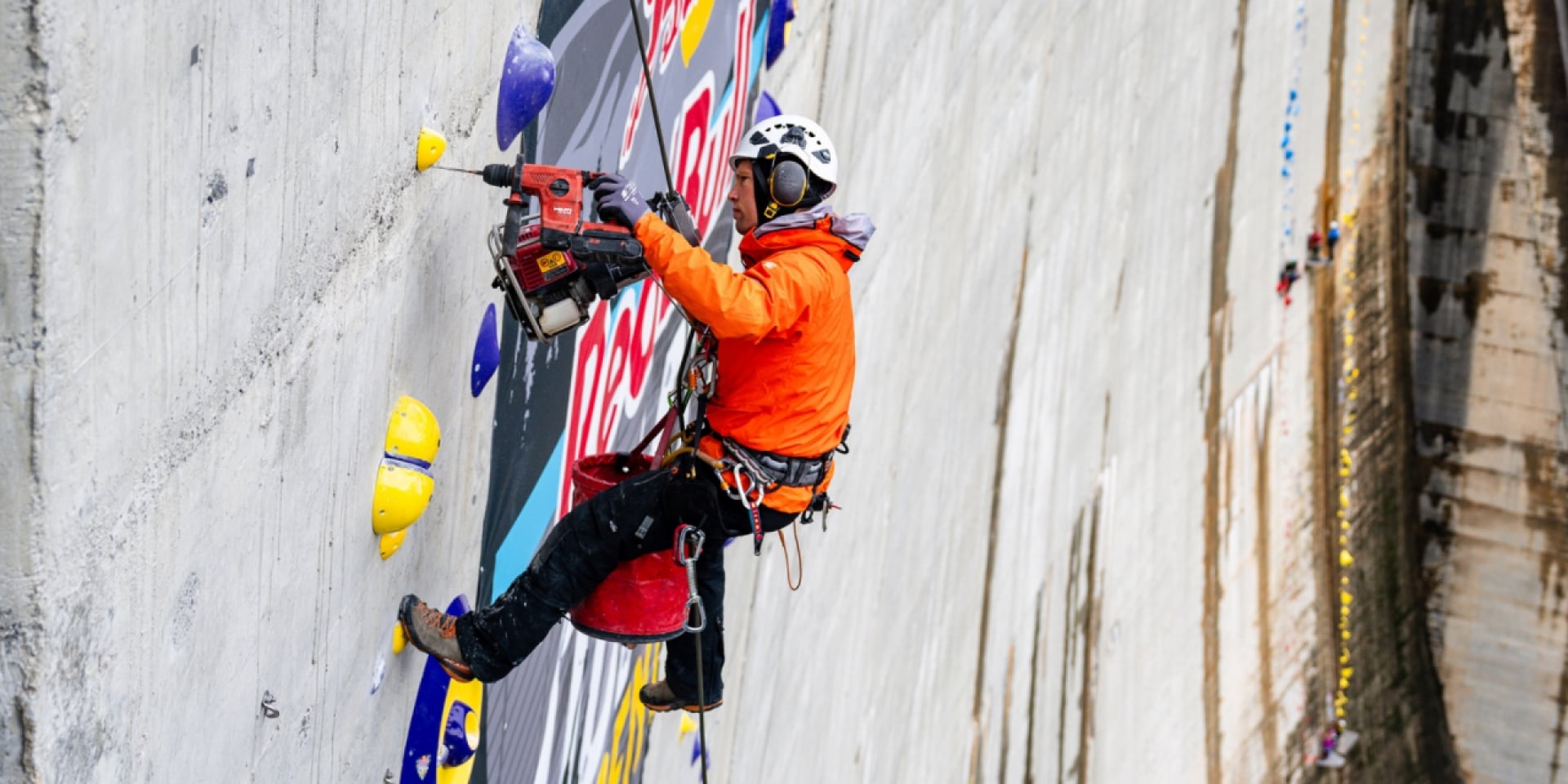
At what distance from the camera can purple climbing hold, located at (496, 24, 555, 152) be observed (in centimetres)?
374

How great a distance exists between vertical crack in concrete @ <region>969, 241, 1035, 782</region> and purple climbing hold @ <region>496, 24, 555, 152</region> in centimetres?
653

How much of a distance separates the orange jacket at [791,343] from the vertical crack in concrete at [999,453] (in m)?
6.27

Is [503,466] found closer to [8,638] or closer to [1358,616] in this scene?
[8,638]

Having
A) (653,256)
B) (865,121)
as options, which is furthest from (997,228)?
(653,256)

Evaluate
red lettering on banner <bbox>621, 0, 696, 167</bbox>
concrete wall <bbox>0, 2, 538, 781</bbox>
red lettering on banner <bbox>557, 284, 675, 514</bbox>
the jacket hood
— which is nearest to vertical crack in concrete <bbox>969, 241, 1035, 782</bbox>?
red lettering on banner <bbox>557, 284, 675, 514</bbox>

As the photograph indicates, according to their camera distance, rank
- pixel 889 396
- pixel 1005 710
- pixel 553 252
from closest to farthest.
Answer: pixel 553 252
pixel 889 396
pixel 1005 710

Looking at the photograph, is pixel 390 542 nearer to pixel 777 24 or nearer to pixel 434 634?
pixel 434 634

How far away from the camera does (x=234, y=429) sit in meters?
2.62

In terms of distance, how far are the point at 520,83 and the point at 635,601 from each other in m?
1.35

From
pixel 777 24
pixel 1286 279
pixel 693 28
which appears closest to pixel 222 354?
pixel 693 28

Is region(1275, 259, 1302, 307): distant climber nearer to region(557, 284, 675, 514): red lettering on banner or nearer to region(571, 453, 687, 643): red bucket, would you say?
region(557, 284, 675, 514): red lettering on banner

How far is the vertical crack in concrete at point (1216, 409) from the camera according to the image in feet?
44.4

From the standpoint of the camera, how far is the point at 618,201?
316 centimetres

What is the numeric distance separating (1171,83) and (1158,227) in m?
1.15
